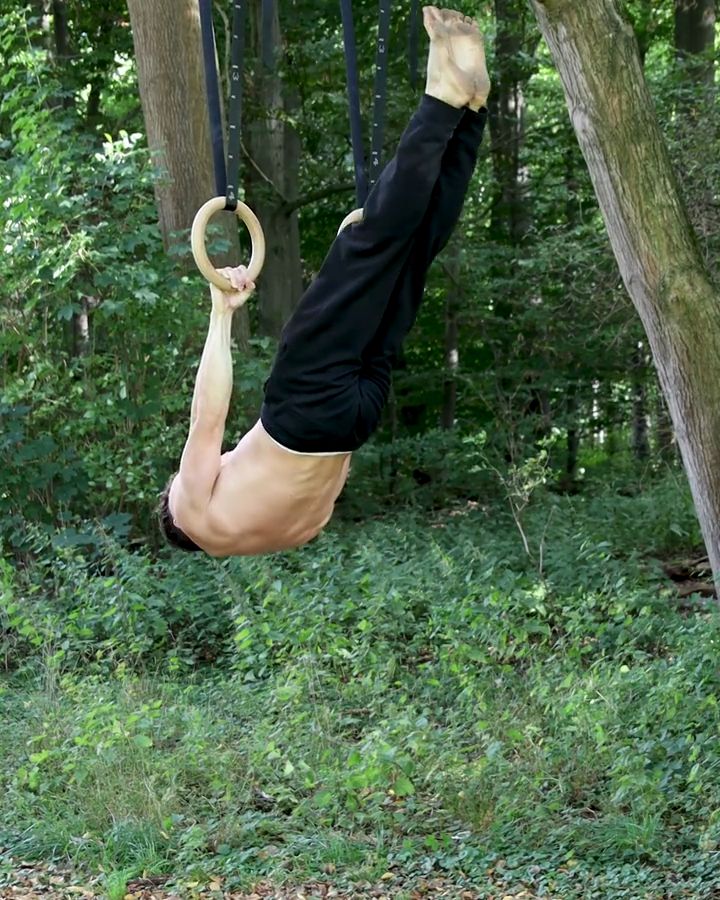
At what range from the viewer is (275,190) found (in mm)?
11469

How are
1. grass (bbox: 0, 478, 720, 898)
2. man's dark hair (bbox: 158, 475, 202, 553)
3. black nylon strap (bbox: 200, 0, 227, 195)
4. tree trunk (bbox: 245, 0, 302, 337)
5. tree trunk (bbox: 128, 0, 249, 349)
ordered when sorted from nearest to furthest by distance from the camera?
black nylon strap (bbox: 200, 0, 227, 195) < man's dark hair (bbox: 158, 475, 202, 553) < grass (bbox: 0, 478, 720, 898) < tree trunk (bbox: 128, 0, 249, 349) < tree trunk (bbox: 245, 0, 302, 337)

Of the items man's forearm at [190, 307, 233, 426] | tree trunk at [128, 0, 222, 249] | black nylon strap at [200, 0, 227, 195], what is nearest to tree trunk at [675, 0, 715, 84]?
tree trunk at [128, 0, 222, 249]

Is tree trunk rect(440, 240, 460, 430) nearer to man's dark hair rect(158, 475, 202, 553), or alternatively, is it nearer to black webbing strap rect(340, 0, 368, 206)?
black webbing strap rect(340, 0, 368, 206)

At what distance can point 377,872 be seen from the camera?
4930 mm

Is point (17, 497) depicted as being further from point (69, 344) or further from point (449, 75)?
point (449, 75)

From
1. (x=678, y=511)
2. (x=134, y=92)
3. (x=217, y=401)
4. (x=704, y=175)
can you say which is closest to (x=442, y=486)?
(x=678, y=511)

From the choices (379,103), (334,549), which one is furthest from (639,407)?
(379,103)

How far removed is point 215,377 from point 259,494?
0.38 meters

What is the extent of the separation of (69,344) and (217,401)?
16.8 feet

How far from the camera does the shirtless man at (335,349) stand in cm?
351

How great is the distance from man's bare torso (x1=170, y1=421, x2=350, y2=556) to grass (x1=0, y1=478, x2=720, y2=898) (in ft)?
5.89

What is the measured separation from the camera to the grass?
16.6 feet

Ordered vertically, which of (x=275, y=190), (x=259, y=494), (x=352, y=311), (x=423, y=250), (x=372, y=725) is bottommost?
(x=372, y=725)

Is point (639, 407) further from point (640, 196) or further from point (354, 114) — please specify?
point (354, 114)
